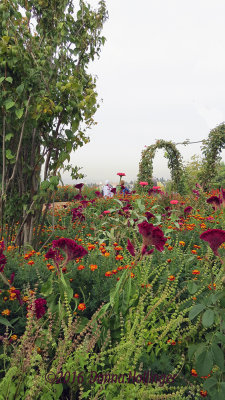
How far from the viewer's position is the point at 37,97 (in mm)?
3322

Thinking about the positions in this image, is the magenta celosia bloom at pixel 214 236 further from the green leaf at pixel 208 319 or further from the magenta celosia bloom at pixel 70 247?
the magenta celosia bloom at pixel 70 247

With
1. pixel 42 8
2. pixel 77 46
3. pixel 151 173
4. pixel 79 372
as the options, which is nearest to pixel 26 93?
pixel 77 46

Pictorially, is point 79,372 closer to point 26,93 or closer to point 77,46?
point 26,93

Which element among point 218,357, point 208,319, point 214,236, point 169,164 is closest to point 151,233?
point 214,236

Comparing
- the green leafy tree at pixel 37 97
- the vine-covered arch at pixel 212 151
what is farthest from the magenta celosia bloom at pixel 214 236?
the vine-covered arch at pixel 212 151

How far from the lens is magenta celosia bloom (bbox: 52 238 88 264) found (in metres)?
1.87

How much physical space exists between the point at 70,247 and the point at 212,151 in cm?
883

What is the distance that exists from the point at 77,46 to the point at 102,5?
1236 mm

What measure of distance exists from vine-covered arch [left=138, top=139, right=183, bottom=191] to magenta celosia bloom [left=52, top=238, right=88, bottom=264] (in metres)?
7.23

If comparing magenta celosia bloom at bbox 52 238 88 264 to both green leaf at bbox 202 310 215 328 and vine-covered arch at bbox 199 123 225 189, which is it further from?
vine-covered arch at bbox 199 123 225 189

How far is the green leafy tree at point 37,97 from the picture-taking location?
129 inches

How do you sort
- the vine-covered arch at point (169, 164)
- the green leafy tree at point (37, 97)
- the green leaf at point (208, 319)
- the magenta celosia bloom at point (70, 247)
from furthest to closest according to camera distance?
the vine-covered arch at point (169, 164) → the green leafy tree at point (37, 97) → the magenta celosia bloom at point (70, 247) → the green leaf at point (208, 319)

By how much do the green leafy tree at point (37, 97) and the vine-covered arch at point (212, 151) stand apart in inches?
242

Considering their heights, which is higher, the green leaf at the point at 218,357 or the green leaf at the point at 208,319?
the green leaf at the point at 208,319
